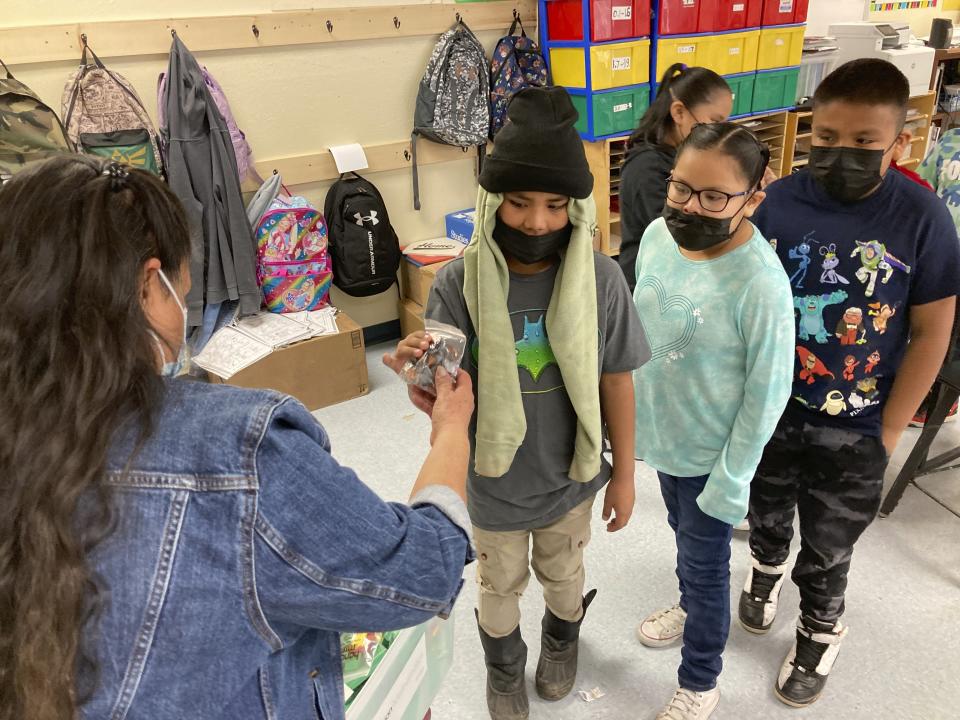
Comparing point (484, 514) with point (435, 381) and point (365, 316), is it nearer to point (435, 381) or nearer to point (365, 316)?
point (435, 381)

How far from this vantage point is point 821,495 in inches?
56.5

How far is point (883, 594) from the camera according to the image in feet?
6.19

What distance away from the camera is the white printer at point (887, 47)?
408cm

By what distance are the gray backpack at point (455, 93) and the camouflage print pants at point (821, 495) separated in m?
2.43

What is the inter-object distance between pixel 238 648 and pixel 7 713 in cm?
21

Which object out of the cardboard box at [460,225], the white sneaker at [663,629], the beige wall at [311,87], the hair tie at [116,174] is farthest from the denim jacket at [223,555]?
Answer: the cardboard box at [460,225]

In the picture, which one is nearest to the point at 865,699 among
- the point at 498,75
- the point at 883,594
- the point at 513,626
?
the point at 883,594

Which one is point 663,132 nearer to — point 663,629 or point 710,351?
point 710,351

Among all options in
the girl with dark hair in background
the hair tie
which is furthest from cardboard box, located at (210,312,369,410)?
the hair tie

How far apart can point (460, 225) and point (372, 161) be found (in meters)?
0.56

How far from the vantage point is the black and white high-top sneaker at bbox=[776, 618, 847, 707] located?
62.1 inches

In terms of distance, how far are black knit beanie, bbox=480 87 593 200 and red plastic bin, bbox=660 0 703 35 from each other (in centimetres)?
249

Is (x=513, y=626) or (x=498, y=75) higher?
(x=498, y=75)

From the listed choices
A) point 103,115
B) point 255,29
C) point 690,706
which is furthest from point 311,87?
point 690,706
